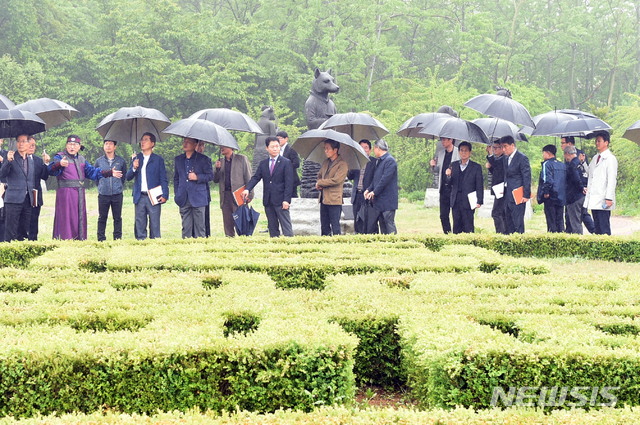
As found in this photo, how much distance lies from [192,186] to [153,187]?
0.59 metres

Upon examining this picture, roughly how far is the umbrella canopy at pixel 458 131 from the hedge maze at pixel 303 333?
317 cm

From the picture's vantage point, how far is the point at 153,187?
1034 cm

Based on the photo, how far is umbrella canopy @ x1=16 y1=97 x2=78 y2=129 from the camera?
1120 cm

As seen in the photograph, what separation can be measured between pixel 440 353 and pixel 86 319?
8.10 ft

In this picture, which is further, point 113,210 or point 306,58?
point 306,58

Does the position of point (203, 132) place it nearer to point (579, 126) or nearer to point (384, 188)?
point (384, 188)

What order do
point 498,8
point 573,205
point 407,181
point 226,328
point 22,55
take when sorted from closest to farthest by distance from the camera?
point 226,328 → point 573,205 → point 407,181 → point 22,55 → point 498,8

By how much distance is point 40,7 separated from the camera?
3556cm

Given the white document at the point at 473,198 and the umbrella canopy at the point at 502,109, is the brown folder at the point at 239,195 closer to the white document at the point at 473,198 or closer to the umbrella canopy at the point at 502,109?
the white document at the point at 473,198

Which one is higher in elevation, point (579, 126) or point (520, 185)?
point (579, 126)

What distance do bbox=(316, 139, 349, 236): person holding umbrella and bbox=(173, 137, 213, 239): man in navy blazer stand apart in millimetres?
1650

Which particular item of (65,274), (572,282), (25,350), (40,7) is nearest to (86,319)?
(25,350)

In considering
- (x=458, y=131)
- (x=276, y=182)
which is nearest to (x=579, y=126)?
(x=458, y=131)

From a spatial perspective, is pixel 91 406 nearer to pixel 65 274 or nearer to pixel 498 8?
pixel 65 274
